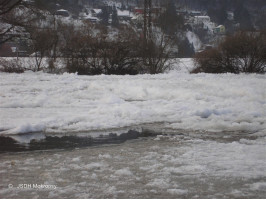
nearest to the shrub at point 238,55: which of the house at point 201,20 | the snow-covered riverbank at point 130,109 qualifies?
the snow-covered riverbank at point 130,109

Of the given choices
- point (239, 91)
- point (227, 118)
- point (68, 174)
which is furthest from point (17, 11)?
point (68, 174)

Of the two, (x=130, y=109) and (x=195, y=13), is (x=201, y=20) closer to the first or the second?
(x=195, y=13)

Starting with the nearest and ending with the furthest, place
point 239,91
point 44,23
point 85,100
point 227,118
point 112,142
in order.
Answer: point 112,142, point 227,118, point 85,100, point 239,91, point 44,23

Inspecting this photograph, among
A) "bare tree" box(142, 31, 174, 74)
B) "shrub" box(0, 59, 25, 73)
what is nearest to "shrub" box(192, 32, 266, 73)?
"bare tree" box(142, 31, 174, 74)

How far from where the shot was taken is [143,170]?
5055 mm

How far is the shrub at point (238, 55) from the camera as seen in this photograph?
68.0ft

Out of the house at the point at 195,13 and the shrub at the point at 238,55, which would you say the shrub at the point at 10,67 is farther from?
the house at the point at 195,13

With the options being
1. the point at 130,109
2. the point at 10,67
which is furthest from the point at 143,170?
the point at 10,67

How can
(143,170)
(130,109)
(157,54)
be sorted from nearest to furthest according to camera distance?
(143,170) → (130,109) → (157,54)

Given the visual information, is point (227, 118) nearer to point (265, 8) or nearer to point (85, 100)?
point (85, 100)

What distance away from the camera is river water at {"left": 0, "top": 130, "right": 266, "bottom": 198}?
14.2 ft

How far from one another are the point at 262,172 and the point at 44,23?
85.0ft

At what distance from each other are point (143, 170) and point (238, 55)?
57.2ft

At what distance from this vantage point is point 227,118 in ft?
27.6
